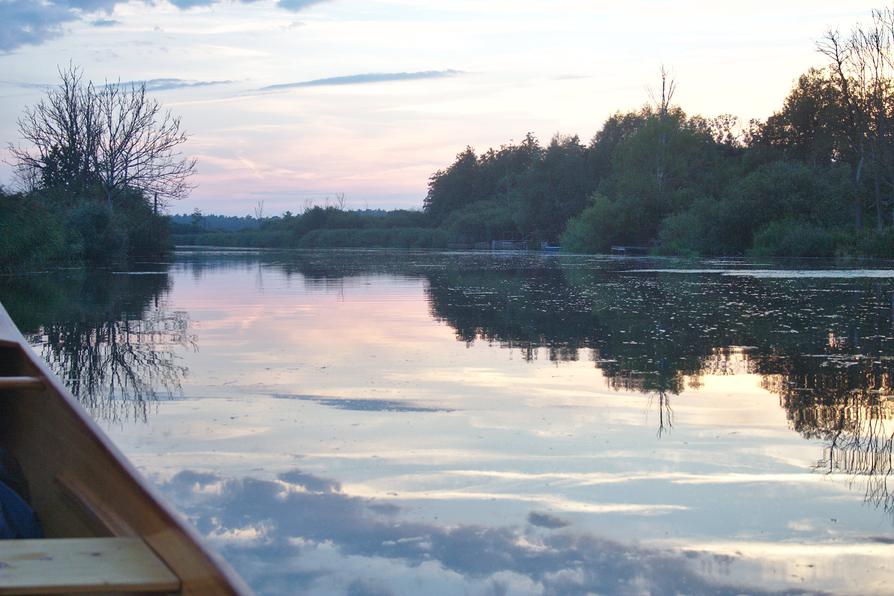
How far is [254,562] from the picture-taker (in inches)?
140

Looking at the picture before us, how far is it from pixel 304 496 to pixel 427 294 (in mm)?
13264

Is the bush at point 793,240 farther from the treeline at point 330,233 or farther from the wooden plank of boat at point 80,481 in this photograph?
Answer: the treeline at point 330,233

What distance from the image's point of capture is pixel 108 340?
10094mm

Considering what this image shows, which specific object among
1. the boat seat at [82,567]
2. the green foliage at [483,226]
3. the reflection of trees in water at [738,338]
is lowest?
the reflection of trees in water at [738,338]

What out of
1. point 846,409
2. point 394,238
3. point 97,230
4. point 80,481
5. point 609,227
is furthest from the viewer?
point 394,238

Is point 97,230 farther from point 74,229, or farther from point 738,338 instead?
point 738,338

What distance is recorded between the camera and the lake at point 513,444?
3615mm

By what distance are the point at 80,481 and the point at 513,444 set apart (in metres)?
2.97

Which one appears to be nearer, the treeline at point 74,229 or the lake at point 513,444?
the lake at point 513,444

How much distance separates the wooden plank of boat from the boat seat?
0.11 ft

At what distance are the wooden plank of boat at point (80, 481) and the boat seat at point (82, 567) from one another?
0.03 m

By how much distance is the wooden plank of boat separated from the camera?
2074 millimetres

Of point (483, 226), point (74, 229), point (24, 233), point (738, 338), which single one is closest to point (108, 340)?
point (738, 338)

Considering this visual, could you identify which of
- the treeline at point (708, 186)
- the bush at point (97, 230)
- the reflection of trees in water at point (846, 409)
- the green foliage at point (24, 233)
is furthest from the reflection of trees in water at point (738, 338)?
the treeline at point (708, 186)
